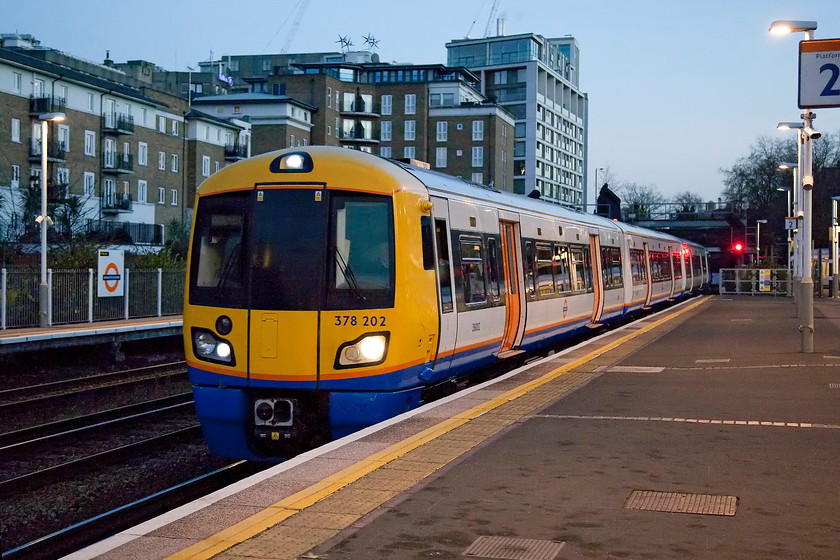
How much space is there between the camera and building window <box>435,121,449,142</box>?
96875 mm

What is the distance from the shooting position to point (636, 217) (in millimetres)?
87500

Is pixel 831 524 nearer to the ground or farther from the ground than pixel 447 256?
nearer to the ground

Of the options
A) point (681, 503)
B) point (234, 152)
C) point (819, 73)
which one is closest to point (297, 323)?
point (681, 503)

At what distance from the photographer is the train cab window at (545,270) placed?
56.6ft

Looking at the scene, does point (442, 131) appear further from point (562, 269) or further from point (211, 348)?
point (211, 348)

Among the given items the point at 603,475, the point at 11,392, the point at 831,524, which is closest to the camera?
the point at 831,524

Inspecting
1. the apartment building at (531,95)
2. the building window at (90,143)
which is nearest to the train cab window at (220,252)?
the building window at (90,143)

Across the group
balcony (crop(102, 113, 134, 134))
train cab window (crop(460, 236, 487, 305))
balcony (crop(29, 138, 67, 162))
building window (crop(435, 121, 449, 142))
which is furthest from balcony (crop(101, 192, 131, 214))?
train cab window (crop(460, 236, 487, 305))

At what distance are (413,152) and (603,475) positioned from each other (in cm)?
8877

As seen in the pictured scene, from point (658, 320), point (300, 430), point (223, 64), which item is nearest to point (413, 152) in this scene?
point (223, 64)

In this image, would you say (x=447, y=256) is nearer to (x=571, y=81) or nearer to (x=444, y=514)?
(x=444, y=514)

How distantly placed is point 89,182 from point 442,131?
143 feet

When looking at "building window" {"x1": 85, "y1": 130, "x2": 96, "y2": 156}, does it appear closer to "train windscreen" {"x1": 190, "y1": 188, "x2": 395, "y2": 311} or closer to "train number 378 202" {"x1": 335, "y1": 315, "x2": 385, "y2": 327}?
"train windscreen" {"x1": 190, "y1": 188, "x2": 395, "y2": 311}

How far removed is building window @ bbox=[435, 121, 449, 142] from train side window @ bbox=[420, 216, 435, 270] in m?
86.5
